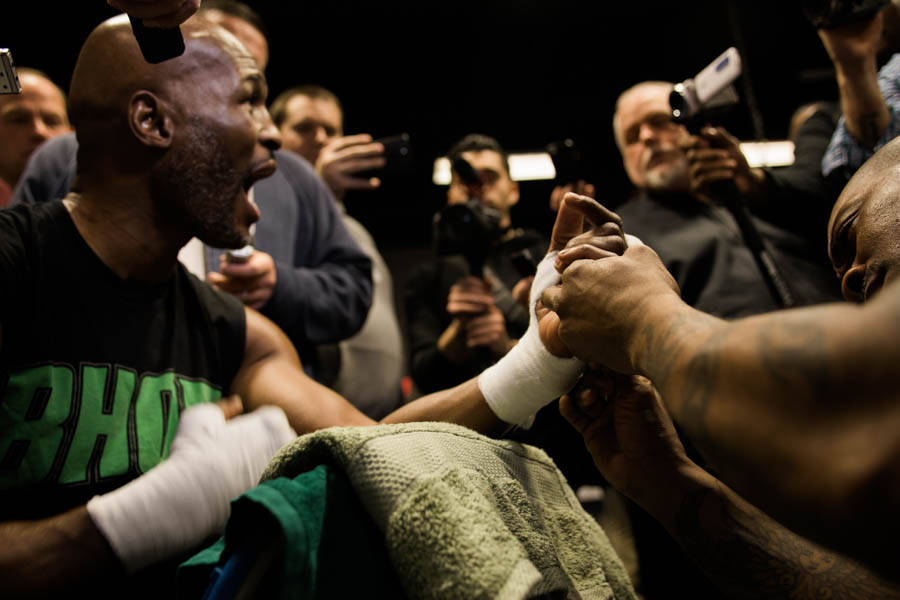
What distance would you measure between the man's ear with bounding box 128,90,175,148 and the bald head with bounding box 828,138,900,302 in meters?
1.06

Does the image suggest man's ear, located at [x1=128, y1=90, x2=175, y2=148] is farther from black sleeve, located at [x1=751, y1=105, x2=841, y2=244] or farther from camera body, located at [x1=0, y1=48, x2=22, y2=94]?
black sleeve, located at [x1=751, y1=105, x2=841, y2=244]

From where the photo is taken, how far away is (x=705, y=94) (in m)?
1.44

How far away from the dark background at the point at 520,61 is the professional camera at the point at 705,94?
1.10 m

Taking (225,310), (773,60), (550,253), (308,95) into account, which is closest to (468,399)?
(550,253)

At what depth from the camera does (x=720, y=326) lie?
55 cm

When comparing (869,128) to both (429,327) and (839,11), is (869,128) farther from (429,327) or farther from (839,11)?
(429,327)

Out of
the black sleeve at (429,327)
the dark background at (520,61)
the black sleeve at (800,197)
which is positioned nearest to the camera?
the black sleeve at (800,197)

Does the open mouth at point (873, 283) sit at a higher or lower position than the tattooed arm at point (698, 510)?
higher

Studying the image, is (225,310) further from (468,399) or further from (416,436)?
(416,436)

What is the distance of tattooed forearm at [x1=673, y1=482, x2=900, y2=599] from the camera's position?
83 centimetres

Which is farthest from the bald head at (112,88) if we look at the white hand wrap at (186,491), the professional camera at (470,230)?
the professional camera at (470,230)

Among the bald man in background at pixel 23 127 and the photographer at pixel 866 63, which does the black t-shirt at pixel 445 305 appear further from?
the bald man in background at pixel 23 127

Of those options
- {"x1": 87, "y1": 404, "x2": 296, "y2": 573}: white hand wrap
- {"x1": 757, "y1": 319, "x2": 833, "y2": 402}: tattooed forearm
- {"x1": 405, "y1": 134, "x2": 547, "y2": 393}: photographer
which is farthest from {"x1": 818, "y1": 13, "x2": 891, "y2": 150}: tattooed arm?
{"x1": 87, "y1": 404, "x2": 296, "y2": 573}: white hand wrap

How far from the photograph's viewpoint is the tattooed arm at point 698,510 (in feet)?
2.77
